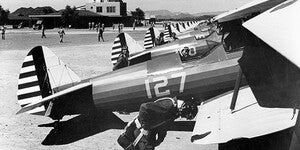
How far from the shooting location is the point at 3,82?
1134cm

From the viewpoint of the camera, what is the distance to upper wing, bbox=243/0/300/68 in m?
2.38

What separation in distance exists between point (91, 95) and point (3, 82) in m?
5.92

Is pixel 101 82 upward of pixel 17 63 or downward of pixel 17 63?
upward

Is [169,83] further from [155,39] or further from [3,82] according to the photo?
[155,39]

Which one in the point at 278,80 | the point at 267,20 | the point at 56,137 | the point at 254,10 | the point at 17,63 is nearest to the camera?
the point at 267,20

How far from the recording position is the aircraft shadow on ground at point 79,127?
6.29 meters

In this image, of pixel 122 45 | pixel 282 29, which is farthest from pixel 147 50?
pixel 282 29

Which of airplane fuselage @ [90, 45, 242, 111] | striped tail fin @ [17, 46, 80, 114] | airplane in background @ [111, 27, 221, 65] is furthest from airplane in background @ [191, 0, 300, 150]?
airplane in background @ [111, 27, 221, 65]

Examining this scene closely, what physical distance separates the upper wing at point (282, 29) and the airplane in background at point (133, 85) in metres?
3.09

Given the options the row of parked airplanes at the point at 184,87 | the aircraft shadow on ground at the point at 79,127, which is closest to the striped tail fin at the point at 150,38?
the row of parked airplanes at the point at 184,87

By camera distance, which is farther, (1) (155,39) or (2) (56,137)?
(1) (155,39)

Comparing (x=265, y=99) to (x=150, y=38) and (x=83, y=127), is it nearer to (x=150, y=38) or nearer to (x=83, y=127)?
(x=83, y=127)

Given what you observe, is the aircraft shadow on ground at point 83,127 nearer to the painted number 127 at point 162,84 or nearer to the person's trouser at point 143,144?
the painted number 127 at point 162,84

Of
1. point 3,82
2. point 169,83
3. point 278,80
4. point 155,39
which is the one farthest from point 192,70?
point 155,39
